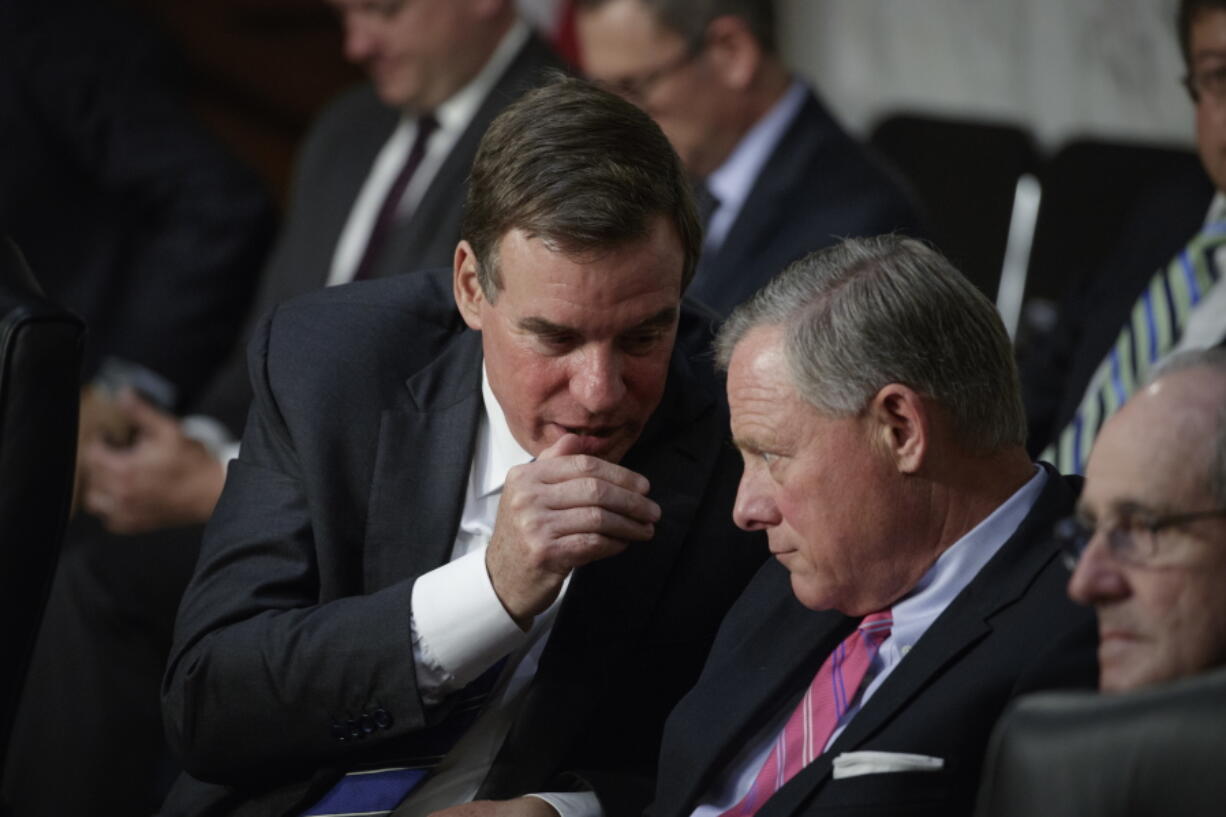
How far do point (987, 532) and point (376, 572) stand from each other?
0.73 metres

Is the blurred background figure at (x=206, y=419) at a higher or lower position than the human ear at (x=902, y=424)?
lower

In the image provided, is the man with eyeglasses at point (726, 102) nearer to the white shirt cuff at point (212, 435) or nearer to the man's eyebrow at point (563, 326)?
the white shirt cuff at point (212, 435)

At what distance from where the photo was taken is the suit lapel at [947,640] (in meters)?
1.75

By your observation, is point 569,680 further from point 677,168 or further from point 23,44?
point 23,44

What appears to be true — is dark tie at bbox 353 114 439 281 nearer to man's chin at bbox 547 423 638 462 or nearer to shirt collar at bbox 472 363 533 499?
shirt collar at bbox 472 363 533 499

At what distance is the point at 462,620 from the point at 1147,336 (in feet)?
4.81

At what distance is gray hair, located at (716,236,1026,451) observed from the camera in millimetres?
1791

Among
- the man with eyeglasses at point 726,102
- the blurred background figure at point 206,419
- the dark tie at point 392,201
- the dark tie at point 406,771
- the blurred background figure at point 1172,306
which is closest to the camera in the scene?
the dark tie at point 406,771

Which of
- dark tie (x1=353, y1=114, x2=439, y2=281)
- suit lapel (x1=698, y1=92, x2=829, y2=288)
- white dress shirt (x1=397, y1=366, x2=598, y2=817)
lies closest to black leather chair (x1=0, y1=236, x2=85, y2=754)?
white dress shirt (x1=397, y1=366, x2=598, y2=817)

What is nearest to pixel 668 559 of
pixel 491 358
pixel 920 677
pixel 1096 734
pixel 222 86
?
pixel 491 358

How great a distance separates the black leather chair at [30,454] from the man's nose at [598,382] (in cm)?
68

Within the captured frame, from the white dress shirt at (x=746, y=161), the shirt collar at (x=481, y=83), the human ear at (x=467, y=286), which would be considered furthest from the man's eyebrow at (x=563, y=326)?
the shirt collar at (x=481, y=83)

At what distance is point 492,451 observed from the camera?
221 centimetres

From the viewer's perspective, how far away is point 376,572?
213 centimetres
